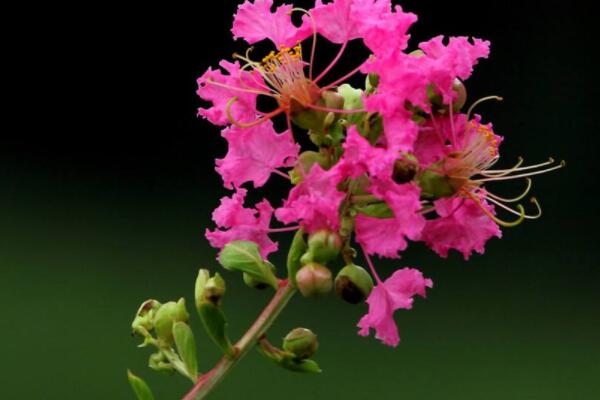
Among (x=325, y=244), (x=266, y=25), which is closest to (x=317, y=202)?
(x=325, y=244)

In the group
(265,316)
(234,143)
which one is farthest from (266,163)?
(265,316)

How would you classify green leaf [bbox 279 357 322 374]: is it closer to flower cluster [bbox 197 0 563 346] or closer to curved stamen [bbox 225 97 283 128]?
flower cluster [bbox 197 0 563 346]

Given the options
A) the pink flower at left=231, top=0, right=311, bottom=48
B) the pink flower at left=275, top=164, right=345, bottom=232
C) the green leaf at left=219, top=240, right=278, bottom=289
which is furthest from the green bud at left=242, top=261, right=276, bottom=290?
the pink flower at left=231, top=0, right=311, bottom=48

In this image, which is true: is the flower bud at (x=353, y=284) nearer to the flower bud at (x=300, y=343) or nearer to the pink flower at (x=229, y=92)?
the flower bud at (x=300, y=343)

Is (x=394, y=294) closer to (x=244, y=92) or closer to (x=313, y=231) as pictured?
(x=313, y=231)

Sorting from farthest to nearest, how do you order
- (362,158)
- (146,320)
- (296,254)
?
(146,320), (296,254), (362,158)

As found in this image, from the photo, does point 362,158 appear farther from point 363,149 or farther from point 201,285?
point 201,285
